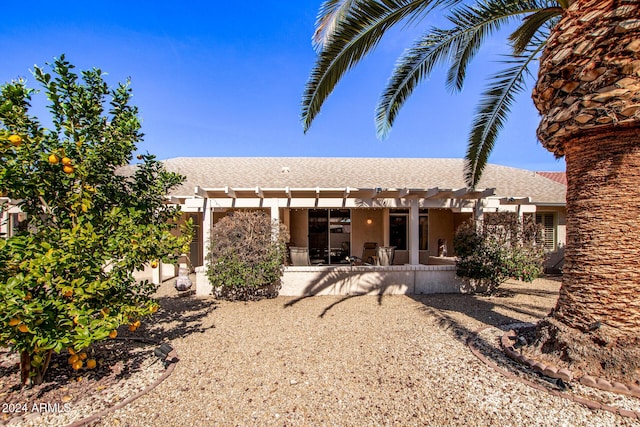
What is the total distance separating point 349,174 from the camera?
1638cm

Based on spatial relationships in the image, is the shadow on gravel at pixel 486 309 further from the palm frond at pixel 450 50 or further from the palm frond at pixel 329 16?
the palm frond at pixel 329 16

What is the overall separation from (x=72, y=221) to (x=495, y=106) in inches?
318

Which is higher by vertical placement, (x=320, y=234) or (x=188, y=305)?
(x=320, y=234)

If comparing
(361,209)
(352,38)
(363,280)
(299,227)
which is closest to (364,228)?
(361,209)

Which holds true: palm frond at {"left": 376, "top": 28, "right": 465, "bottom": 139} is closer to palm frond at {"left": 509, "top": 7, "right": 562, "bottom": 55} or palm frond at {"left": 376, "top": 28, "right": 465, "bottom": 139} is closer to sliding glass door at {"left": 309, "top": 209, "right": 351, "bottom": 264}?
palm frond at {"left": 509, "top": 7, "right": 562, "bottom": 55}

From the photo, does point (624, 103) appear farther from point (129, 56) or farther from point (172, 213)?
point (129, 56)

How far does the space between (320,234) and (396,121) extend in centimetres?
813

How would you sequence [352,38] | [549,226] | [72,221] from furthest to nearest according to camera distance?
[549,226]
[352,38]
[72,221]

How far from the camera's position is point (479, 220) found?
10367mm

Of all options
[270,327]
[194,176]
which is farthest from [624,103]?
[194,176]

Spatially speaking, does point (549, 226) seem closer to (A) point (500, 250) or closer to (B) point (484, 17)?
(A) point (500, 250)

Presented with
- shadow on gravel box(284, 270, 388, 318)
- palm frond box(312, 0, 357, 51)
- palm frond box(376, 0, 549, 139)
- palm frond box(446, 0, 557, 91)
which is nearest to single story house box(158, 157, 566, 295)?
shadow on gravel box(284, 270, 388, 318)

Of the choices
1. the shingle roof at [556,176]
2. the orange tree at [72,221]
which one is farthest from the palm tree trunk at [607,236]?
the shingle roof at [556,176]

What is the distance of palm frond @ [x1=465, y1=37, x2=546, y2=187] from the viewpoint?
6782 mm
